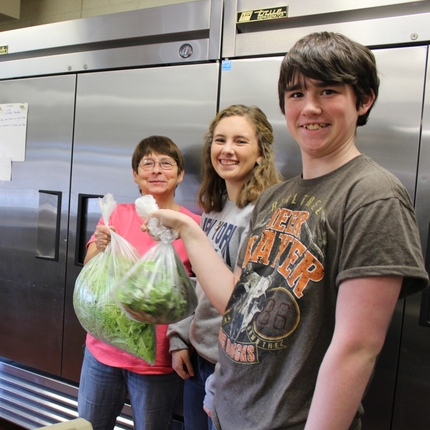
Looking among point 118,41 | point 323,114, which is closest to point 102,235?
point 323,114

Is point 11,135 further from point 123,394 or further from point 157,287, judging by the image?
point 157,287

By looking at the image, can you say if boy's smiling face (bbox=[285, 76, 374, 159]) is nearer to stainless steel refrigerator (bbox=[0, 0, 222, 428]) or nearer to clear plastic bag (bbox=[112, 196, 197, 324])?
clear plastic bag (bbox=[112, 196, 197, 324])

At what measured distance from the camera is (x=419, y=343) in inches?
55.2

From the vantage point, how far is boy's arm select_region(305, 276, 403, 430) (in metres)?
0.65

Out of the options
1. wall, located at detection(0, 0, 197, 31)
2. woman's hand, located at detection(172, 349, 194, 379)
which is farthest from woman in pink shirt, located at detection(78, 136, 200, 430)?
wall, located at detection(0, 0, 197, 31)

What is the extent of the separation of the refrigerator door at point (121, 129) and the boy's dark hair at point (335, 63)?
3.33 feet

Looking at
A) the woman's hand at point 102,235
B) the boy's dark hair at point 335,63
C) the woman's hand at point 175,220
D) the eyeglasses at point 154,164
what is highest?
the boy's dark hair at point 335,63

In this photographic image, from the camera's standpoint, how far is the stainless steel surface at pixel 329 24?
4.66ft

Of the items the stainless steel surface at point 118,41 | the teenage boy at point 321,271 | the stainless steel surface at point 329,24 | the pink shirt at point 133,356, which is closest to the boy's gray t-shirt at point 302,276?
the teenage boy at point 321,271

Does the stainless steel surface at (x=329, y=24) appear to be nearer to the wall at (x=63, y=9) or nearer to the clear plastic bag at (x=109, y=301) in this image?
the clear plastic bag at (x=109, y=301)

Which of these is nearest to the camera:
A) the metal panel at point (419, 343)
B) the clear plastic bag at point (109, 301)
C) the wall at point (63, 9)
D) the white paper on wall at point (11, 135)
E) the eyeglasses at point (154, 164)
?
the clear plastic bag at point (109, 301)

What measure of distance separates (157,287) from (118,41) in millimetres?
1455

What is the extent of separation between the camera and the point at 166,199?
5.18 ft

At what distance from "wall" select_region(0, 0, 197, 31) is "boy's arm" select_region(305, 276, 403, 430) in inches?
102
